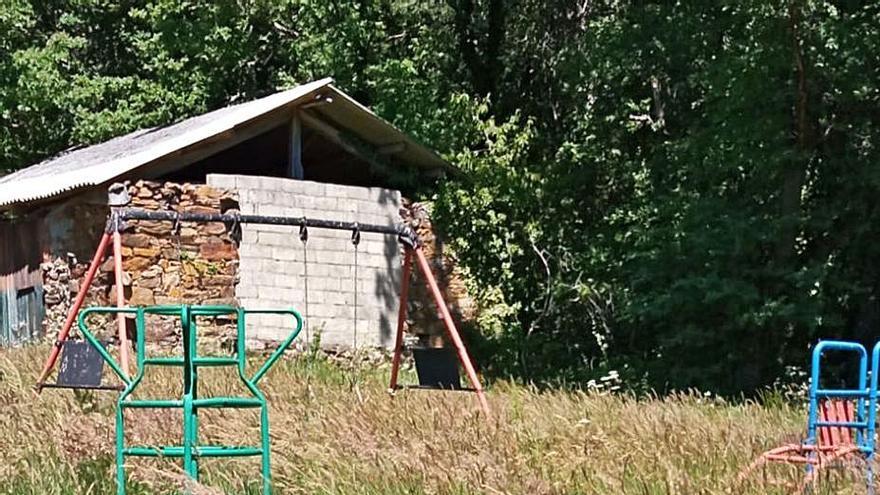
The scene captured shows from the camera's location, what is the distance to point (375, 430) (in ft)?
27.1

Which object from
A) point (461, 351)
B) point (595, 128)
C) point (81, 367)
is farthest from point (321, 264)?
point (81, 367)

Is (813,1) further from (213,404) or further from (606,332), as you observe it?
(213,404)

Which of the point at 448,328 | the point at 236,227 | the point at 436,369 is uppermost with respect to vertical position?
the point at 236,227

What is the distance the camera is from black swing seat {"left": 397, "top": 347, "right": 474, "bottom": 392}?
10.6 metres

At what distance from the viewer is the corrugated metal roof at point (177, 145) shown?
15.0m

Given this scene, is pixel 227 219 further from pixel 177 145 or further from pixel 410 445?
pixel 410 445

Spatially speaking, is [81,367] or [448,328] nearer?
[81,367]

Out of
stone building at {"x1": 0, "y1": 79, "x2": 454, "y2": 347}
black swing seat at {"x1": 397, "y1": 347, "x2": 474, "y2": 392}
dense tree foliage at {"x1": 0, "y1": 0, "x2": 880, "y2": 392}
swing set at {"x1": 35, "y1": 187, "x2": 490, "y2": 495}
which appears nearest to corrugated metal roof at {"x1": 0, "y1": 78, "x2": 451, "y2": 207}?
stone building at {"x1": 0, "y1": 79, "x2": 454, "y2": 347}

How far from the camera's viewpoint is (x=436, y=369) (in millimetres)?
10719

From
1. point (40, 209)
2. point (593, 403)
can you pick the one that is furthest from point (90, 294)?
point (593, 403)

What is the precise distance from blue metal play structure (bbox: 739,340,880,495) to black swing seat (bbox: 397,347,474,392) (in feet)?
10.4

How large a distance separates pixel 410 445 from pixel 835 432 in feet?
9.75

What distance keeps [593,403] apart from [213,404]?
433cm

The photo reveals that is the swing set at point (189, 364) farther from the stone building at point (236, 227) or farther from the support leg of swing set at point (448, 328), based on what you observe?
the stone building at point (236, 227)
